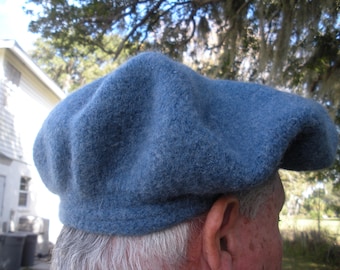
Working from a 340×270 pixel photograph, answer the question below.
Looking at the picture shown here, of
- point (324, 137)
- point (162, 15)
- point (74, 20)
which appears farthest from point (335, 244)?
point (324, 137)

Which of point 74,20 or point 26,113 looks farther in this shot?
point 26,113

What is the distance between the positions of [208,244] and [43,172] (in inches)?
24.3

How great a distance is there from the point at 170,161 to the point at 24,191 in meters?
13.8

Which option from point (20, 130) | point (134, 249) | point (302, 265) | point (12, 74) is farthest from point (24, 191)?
point (134, 249)

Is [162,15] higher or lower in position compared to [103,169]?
higher

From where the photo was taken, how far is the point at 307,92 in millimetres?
6320

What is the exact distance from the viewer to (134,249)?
1.04 metres

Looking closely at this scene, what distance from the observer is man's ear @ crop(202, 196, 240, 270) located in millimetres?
1059

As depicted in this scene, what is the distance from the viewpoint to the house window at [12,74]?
12.1 m

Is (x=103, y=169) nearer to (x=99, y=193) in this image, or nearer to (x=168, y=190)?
(x=99, y=193)

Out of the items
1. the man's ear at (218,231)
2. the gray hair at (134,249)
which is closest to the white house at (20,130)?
the gray hair at (134,249)

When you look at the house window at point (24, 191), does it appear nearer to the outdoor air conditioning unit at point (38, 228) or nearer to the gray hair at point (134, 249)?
the outdoor air conditioning unit at point (38, 228)

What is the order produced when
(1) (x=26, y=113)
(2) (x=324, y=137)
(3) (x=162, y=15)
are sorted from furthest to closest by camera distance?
(1) (x=26, y=113) < (3) (x=162, y=15) < (2) (x=324, y=137)

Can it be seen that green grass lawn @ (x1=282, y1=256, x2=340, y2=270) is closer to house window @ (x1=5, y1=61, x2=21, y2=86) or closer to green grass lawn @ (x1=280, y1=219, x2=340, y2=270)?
green grass lawn @ (x1=280, y1=219, x2=340, y2=270)
